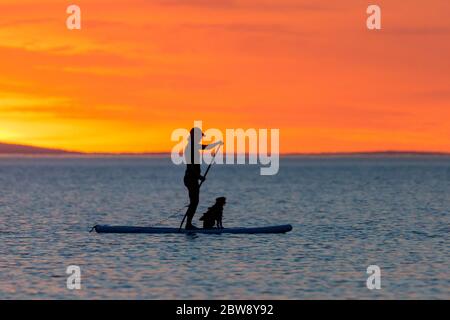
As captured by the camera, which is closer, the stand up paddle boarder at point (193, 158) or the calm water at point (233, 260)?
the calm water at point (233, 260)

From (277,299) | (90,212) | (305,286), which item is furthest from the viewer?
(90,212)

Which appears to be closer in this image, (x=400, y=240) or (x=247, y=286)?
(x=247, y=286)

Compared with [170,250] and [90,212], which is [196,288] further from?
[90,212]

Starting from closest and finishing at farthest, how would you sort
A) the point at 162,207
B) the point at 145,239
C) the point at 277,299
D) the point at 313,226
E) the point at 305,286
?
the point at 277,299
the point at 305,286
the point at 145,239
the point at 313,226
the point at 162,207

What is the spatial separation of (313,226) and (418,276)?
16.3 meters

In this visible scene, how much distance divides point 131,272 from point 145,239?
816 cm

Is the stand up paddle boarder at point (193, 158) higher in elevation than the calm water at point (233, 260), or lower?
higher

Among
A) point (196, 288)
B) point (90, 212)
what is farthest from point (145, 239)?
point (90, 212)

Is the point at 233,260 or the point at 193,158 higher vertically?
the point at 193,158

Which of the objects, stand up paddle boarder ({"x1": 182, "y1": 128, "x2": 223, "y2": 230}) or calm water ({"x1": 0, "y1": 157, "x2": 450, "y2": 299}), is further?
stand up paddle boarder ({"x1": 182, "y1": 128, "x2": 223, "y2": 230})

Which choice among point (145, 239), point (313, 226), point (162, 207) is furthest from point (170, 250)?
point (162, 207)

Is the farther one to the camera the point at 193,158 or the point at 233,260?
the point at 193,158

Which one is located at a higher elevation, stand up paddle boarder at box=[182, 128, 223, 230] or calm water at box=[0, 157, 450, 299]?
stand up paddle boarder at box=[182, 128, 223, 230]

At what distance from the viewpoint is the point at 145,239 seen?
114ft
